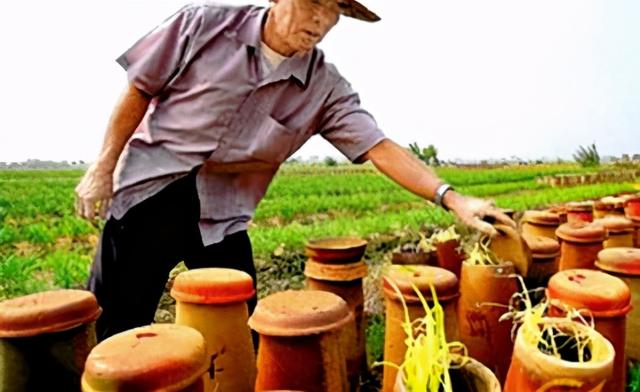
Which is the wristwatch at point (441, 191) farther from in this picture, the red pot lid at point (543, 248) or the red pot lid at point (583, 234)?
the red pot lid at point (583, 234)

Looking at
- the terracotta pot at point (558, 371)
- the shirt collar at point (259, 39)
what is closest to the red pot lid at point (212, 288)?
the terracotta pot at point (558, 371)

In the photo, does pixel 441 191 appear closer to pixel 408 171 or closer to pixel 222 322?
pixel 408 171

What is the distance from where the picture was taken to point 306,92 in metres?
1.69

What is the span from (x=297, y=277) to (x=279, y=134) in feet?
7.60

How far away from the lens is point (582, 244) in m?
1.66

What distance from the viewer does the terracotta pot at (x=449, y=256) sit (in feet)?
5.18

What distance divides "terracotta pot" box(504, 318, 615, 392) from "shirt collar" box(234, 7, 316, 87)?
1.11 m

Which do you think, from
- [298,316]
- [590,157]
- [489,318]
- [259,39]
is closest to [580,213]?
[489,318]

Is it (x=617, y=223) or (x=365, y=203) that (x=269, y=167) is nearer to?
(x=617, y=223)

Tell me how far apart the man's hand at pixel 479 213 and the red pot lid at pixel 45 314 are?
39.1 inches

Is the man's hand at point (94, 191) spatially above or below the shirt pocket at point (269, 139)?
below

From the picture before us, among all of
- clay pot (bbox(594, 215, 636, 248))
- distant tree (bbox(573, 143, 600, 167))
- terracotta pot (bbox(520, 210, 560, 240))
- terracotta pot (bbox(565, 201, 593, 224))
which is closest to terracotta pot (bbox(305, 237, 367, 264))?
terracotta pot (bbox(520, 210, 560, 240))

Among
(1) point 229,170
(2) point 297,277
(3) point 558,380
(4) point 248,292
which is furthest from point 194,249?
(2) point 297,277

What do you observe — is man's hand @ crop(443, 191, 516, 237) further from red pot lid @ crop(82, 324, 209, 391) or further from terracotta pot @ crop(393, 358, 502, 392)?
red pot lid @ crop(82, 324, 209, 391)
